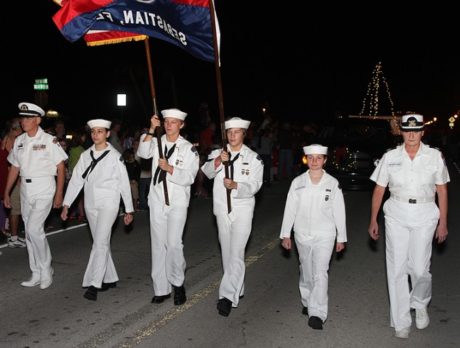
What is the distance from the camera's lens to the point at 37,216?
23.9 feet

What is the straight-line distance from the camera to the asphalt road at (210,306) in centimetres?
569

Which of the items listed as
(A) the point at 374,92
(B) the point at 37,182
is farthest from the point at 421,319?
(A) the point at 374,92

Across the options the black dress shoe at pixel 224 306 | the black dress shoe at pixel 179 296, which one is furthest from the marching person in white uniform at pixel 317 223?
the black dress shoe at pixel 179 296

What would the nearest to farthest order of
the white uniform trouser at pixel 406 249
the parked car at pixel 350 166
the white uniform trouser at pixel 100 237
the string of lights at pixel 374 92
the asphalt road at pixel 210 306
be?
the asphalt road at pixel 210 306
the white uniform trouser at pixel 406 249
the white uniform trouser at pixel 100 237
the parked car at pixel 350 166
the string of lights at pixel 374 92

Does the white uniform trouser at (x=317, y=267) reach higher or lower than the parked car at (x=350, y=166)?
higher

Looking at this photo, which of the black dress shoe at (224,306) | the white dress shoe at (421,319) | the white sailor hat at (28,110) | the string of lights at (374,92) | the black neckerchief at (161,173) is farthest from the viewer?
the string of lights at (374,92)

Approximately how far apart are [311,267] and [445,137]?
110ft

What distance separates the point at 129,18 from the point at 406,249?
3889mm

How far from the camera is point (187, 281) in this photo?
7.84 meters

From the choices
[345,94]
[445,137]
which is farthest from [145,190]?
[345,94]

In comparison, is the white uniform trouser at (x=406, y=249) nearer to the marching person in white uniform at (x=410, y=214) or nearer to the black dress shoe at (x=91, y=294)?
the marching person in white uniform at (x=410, y=214)

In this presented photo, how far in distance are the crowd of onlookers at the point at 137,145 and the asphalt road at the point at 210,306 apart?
1447 millimetres

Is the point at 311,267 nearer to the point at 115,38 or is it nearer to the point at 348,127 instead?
the point at 115,38

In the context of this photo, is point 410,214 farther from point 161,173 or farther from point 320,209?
point 161,173
